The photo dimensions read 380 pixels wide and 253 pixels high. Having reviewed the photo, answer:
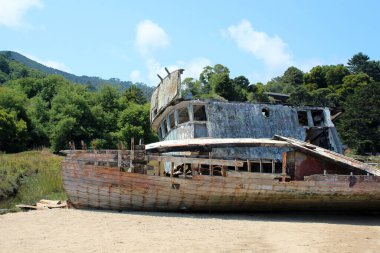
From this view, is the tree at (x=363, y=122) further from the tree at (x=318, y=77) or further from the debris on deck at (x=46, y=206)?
the debris on deck at (x=46, y=206)

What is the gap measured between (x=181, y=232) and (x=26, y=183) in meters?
12.0

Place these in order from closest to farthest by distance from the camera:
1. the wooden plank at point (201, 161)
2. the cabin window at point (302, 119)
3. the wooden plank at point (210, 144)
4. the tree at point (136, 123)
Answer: the wooden plank at point (201, 161) → the wooden plank at point (210, 144) → the cabin window at point (302, 119) → the tree at point (136, 123)

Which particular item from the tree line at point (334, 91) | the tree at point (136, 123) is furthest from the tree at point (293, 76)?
the tree at point (136, 123)

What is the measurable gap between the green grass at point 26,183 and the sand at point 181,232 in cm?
347

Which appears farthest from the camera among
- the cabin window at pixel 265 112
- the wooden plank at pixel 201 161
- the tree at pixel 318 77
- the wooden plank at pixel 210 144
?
the tree at pixel 318 77

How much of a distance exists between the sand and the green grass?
3.47 m

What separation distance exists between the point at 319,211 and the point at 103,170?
6654 mm

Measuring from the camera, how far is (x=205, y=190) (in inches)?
460

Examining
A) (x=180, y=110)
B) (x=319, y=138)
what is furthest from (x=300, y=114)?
(x=180, y=110)

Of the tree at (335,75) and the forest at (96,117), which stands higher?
the tree at (335,75)

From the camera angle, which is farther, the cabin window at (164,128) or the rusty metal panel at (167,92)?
the cabin window at (164,128)

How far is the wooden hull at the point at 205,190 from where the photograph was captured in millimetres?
11641

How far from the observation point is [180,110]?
52.7 feet

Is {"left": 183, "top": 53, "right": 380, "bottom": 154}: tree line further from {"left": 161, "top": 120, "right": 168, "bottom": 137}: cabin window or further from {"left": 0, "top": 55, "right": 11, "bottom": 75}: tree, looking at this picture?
{"left": 0, "top": 55, "right": 11, "bottom": 75}: tree
